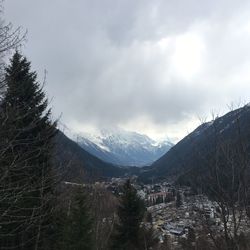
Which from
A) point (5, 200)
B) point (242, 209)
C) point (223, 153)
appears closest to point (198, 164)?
point (223, 153)

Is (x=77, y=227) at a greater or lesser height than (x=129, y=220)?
lesser

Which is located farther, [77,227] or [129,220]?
[129,220]

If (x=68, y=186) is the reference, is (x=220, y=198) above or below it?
below

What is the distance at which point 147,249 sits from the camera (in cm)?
3228

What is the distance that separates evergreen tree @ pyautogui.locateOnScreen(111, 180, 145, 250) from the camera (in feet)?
102

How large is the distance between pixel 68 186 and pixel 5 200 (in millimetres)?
17136

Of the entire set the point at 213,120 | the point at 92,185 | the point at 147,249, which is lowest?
the point at 147,249

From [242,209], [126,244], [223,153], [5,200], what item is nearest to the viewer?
[5,200]

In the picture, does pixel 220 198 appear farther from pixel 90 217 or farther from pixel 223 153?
pixel 90 217

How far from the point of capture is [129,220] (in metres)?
31.5

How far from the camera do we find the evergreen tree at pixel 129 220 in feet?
102

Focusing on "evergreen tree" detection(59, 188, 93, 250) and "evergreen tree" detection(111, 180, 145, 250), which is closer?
"evergreen tree" detection(59, 188, 93, 250)

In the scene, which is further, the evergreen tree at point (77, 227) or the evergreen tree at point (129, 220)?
the evergreen tree at point (129, 220)

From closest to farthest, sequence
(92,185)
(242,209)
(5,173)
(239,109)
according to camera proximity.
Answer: (5,173) < (242,209) < (239,109) < (92,185)
